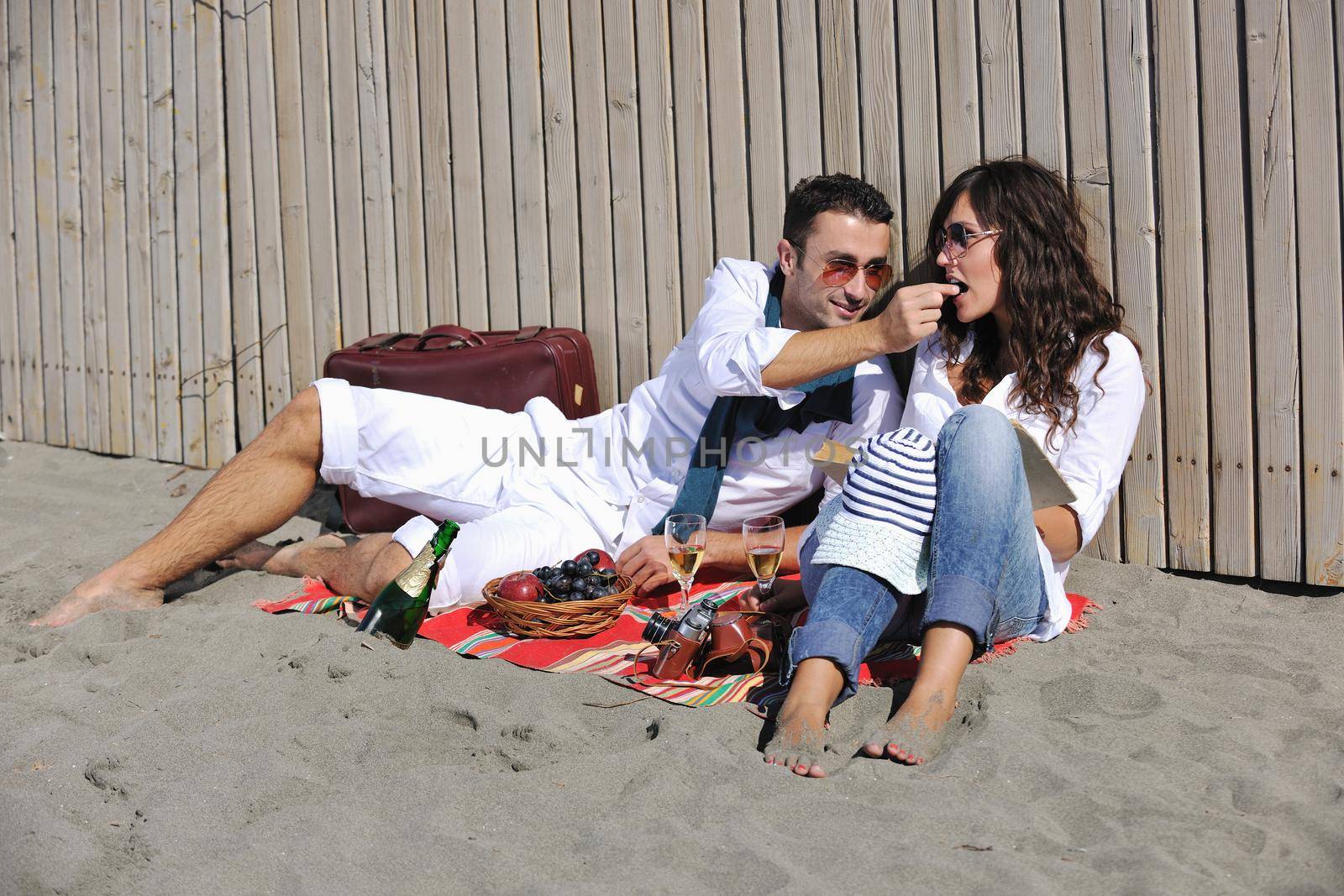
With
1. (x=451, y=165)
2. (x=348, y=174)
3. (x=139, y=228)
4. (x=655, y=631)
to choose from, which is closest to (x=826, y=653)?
(x=655, y=631)

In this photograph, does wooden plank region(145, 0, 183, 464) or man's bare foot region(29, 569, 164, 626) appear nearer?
man's bare foot region(29, 569, 164, 626)

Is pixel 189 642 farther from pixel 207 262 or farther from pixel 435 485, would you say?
pixel 207 262

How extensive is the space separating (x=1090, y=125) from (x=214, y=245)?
396cm

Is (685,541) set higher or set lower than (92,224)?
lower

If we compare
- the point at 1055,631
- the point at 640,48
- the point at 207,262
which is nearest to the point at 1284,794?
the point at 1055,631

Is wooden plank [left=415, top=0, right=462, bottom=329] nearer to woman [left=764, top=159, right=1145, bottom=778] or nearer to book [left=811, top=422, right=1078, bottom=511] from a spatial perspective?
woman [left=764, top=159, right=1145, bottom=778]

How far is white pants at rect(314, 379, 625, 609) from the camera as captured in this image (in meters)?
3.80

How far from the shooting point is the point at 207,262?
18.1ft

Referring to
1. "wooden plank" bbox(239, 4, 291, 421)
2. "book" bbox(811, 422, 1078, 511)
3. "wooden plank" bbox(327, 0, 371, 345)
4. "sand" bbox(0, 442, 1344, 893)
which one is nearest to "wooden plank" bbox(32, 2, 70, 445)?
"wooden plank" bbox(239, 4, 291, 421)

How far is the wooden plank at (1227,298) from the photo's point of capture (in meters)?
3.24

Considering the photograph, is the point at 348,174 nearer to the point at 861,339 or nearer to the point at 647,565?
the point at 647,565

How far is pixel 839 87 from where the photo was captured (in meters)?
3.88

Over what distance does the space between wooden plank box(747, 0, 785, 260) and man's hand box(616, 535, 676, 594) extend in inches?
47.2

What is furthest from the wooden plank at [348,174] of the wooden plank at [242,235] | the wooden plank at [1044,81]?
the wooden plank at [1044,81]
